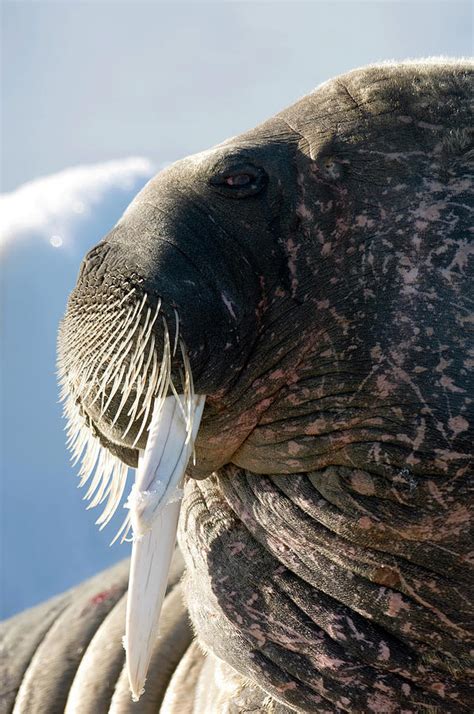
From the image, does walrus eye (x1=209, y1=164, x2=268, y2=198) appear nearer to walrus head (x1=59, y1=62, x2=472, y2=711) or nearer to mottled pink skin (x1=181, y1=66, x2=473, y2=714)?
walrus head (x1=59, y1=62, x2=472, y2=711)

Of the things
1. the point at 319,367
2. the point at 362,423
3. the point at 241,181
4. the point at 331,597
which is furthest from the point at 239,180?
the point at 331,597

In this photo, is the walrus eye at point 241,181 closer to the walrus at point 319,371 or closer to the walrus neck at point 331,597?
the walrus at point 319,371

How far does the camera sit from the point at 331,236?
282 centimetres

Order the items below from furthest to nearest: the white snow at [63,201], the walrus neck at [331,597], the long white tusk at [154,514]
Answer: the white snow at [63,201] → the walrus neck at [331,597] → the long white tusk at [154,514]

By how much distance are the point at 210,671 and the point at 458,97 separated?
246 cm

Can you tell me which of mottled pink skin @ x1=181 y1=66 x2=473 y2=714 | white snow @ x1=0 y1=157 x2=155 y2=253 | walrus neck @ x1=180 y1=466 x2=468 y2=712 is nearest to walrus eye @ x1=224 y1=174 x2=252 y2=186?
mottled pink skin @ x1=181 y1=66 x2=473 y2=714

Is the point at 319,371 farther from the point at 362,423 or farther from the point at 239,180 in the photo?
the point at 239,180

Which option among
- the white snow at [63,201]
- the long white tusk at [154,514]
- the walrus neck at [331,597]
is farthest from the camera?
the white snow at [63,201]

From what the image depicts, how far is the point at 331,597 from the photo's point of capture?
2863mm

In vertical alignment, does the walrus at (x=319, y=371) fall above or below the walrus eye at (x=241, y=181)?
below

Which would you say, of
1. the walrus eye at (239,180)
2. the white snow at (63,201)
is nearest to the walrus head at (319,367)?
the walrus eye at (239,180)

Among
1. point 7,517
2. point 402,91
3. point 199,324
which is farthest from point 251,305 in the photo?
point 7,517

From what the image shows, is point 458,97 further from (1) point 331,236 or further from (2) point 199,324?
(2) point 199,324

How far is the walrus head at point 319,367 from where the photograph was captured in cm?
266
